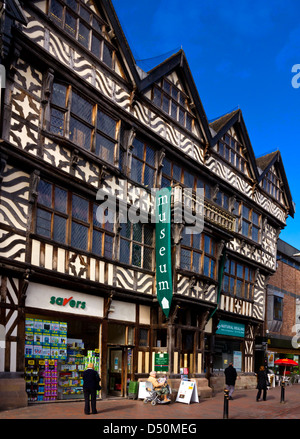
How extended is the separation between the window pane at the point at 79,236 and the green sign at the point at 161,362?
17.3ft

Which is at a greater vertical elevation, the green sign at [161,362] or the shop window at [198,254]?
the shop window at [198,254]

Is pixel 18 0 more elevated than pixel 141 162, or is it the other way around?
pixel 18 0

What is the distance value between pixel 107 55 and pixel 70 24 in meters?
1.92

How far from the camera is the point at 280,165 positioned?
106 ft

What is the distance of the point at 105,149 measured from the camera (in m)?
18.2

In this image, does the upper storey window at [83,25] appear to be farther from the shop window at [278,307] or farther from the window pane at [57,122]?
the shop window at [278,307]

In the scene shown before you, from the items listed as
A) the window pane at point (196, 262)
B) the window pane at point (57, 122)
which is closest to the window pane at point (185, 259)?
the window pane at point (196, 262)

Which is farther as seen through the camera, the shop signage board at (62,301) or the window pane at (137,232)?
the window pane at (137,232)

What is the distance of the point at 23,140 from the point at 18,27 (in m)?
3.07

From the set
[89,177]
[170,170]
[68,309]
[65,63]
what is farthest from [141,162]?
[68,309]

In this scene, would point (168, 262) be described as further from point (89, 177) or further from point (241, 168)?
point (241, 168)

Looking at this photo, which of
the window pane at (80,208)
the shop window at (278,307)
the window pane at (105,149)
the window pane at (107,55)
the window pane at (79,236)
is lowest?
the shop window at (278,307)

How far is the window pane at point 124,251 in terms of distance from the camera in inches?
734

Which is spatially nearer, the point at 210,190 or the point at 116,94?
the point at 116,94
